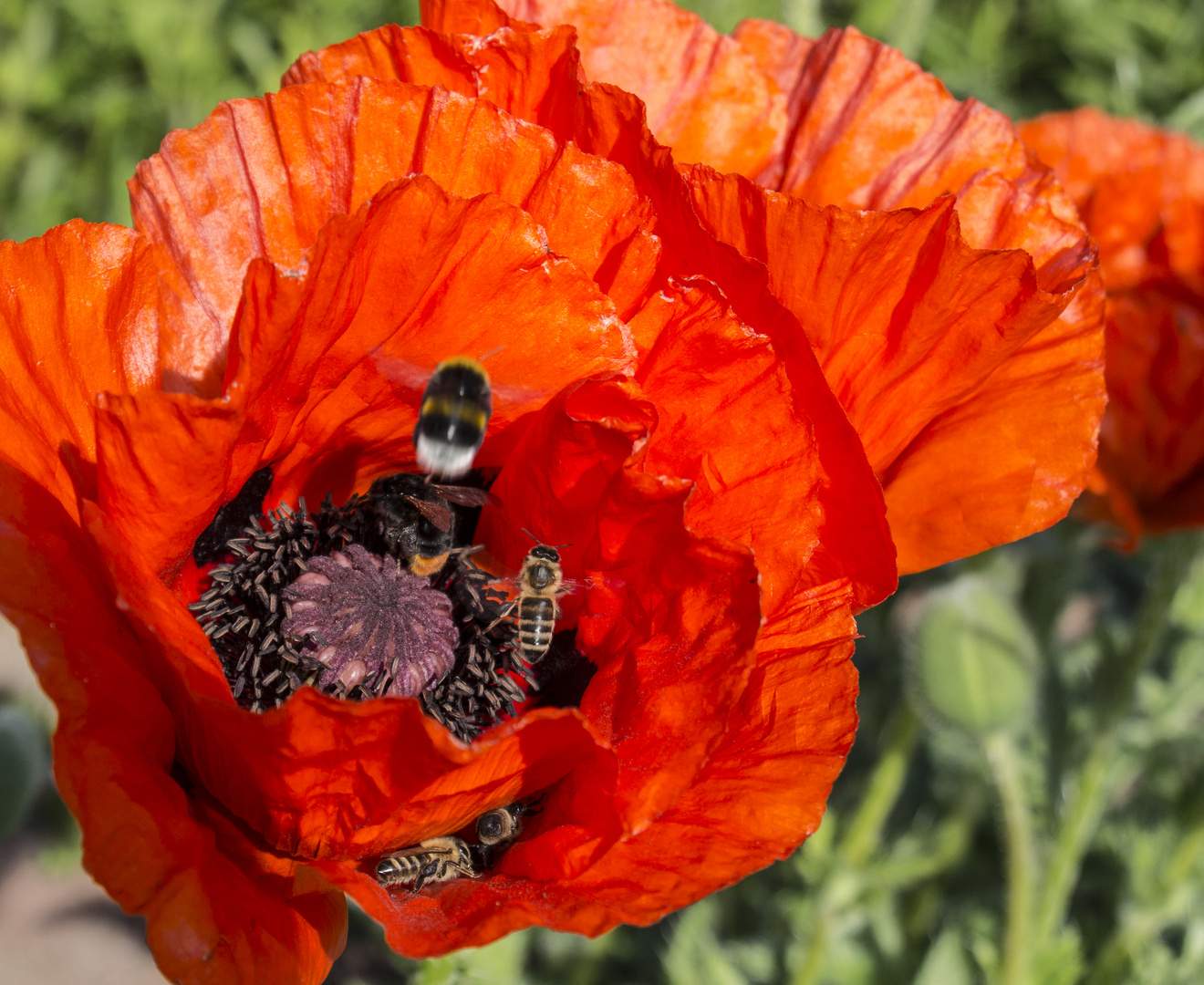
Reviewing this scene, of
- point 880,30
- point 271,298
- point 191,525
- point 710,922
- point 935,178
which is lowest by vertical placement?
point 710,922

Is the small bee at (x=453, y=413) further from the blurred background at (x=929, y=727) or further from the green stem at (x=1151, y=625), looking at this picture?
the green stem at (x=1151, y=625)

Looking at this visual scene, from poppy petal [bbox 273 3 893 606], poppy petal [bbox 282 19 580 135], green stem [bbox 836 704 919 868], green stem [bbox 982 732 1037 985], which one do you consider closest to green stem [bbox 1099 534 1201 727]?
green stem [bbox 982 732 1037 985]

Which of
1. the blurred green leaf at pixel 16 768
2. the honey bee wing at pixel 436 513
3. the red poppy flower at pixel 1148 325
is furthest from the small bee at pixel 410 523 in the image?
the red poppy flower at pixel 1148 325

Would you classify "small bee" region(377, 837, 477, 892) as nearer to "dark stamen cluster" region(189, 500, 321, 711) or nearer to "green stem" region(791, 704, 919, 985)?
"dark stamen cluster" region(189, 500, 321, 711)

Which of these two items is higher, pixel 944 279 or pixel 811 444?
pixel 944 279

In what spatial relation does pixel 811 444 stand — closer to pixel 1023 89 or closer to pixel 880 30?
pixel 880 30

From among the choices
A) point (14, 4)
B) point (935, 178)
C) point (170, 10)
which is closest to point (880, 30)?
point (170, 10)
